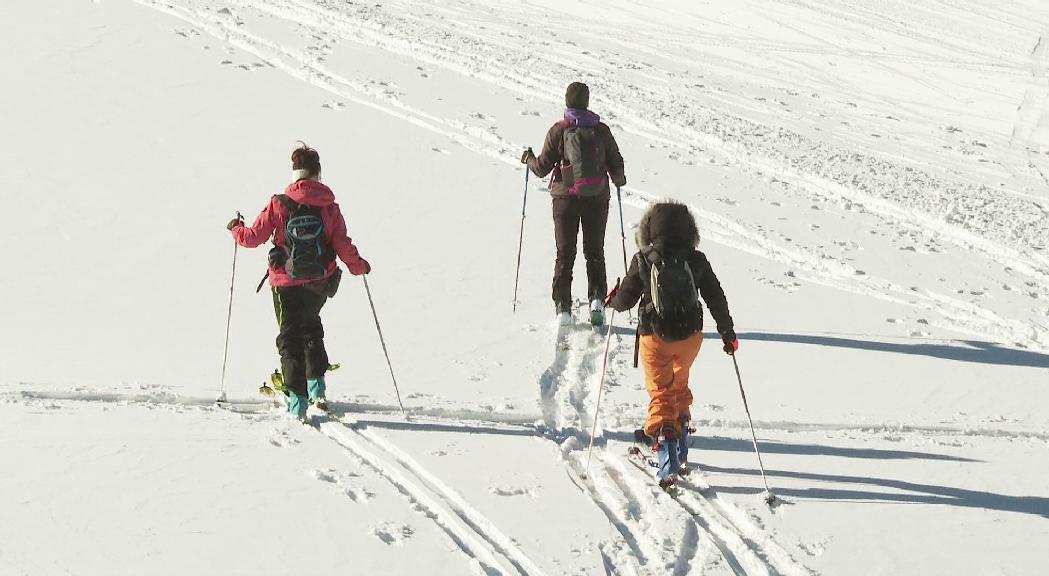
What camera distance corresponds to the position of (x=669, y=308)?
569cm

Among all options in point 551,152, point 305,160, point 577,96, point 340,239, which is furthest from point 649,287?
point 551,152

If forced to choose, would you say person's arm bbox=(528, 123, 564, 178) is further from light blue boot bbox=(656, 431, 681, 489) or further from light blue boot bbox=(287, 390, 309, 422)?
light blue boot bbox=(656, 431, 681, 489)

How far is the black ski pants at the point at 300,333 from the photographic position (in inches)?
253

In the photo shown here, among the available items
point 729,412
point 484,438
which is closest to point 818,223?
point 729,412

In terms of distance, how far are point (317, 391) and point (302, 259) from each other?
0.87 meters

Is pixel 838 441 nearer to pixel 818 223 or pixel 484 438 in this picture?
pixel 484 438

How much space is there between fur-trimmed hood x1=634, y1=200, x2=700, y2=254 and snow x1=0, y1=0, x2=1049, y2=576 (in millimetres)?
1285

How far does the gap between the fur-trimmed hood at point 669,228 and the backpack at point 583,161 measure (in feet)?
7.33

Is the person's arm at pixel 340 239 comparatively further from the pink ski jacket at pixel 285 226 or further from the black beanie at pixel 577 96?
the black beanie at pixel 577 96

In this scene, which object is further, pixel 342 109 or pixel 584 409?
pixel 342 109

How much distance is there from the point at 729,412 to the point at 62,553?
412 cm

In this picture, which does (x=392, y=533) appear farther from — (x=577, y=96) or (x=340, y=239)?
(x=577, y=96)

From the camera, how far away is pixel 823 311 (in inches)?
366

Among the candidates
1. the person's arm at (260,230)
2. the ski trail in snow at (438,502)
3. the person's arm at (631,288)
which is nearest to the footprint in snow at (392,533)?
the ski trail in snow at (438,502)
